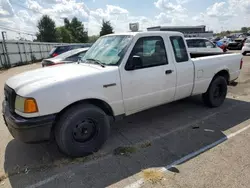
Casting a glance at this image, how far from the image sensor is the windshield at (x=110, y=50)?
3.58m

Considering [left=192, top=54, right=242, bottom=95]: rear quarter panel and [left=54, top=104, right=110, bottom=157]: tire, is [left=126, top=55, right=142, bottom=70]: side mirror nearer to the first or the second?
[left=54, top=104, right=110, bottom=157]: tire

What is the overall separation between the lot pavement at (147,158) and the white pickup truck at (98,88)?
1.19 ft

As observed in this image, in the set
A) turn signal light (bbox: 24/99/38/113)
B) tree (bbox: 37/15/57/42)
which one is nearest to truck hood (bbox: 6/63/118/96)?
turn signal light (bbox: 24/99/38/113)

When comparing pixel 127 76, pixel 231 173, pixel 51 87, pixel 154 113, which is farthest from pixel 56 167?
pixel 154 113

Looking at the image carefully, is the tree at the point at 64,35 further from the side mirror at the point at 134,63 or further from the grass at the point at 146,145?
the grass at the point at 146,145

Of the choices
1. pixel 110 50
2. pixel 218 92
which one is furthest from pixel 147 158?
pixel 218 92

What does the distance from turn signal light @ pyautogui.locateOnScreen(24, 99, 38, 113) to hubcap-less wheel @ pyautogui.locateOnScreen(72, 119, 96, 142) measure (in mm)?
Result: 659

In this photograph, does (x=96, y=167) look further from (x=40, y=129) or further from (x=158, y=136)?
(x=158, y=136)

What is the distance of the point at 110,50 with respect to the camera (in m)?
3.80

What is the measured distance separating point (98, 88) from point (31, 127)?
107 centimetres

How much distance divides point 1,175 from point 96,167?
131 cm

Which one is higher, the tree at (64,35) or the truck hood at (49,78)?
the tree at (64,35)

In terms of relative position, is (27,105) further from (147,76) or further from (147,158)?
(147,76)

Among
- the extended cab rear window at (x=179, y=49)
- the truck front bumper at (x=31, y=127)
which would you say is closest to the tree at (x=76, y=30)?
the extended cab rear window at (x=179, y=49)
